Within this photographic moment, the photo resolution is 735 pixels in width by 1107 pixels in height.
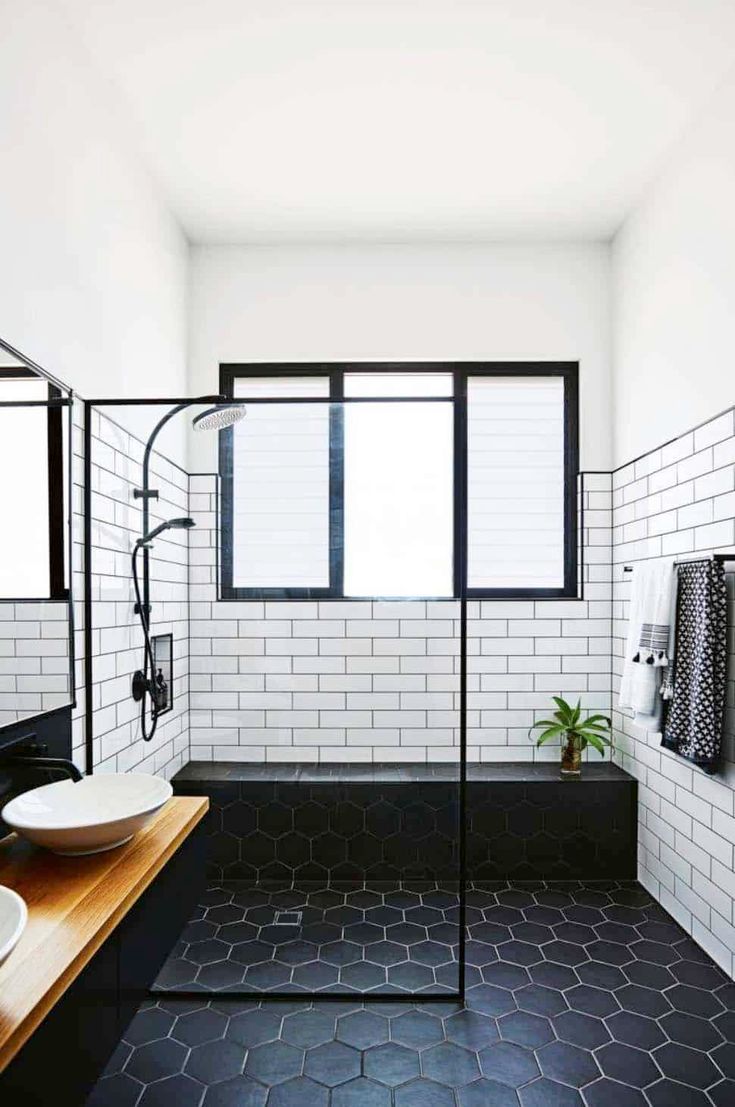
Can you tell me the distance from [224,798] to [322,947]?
0.62 m

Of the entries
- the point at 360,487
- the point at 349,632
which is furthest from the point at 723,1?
the point at 349,632

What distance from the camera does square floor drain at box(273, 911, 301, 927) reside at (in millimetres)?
2846

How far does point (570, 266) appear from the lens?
3758mm

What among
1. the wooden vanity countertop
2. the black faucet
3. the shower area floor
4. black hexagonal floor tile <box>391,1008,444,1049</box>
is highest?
the black faucet

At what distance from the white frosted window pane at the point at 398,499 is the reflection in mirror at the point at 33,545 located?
2.85 ft

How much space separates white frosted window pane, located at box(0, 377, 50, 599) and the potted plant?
228cm

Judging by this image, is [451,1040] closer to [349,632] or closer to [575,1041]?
[575,1041]

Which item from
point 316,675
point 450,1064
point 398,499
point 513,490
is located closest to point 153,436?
point 398,499

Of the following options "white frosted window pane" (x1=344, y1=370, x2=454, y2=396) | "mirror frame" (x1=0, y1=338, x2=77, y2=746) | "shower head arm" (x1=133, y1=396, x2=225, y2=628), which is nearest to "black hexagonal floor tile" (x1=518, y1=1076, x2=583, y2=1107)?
"mirror frame" (x1=0, y1=338, x2=77, y2=746)

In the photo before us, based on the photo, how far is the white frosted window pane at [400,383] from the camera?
377cm

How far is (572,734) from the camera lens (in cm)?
345

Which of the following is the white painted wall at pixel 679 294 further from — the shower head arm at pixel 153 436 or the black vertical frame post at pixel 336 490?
the shower head arm at pixel 153 436

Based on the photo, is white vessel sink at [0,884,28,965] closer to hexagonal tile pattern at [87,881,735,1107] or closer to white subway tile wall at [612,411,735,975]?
hexagonal tile pattern at [87,881,735,1107]

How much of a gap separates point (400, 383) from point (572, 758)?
6.26 feet
